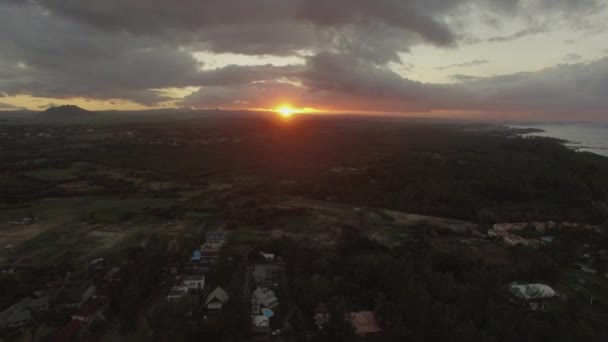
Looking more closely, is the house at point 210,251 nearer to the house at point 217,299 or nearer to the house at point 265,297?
the house at point 217,299

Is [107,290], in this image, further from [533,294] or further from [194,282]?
[533,294]

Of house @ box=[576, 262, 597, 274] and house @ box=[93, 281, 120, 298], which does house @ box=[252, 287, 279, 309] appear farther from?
house @ box=[576, 262, 597, 274]

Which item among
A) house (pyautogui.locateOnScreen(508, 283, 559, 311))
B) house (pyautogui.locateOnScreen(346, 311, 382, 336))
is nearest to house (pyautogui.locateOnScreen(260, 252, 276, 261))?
house (pyautogui.locateOnScreen(346, 311, 382, 336))

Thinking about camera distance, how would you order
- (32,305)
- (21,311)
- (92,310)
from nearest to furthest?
(92,310) < (21,311) < (32,305)

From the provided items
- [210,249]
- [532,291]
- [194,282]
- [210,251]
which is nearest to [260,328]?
[194,282]

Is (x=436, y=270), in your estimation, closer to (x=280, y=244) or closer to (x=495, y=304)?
(x=495, y=304)

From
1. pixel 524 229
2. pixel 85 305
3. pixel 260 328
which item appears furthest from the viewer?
pixel 524 229

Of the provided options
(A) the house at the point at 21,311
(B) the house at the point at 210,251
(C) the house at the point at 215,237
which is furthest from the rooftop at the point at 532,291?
(A) the house at the point at 21,311
